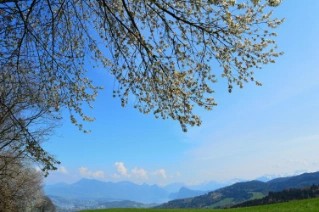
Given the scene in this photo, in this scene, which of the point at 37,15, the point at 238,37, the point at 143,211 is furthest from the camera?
the point at 143,211

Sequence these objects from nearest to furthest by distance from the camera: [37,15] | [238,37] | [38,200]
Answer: [238,37], [37,15], [38,200]

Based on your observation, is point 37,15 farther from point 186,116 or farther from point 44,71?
point 186,116

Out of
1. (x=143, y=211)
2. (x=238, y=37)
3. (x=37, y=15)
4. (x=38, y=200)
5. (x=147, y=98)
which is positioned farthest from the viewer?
(x=38, y=200)

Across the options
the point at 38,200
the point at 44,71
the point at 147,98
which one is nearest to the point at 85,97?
the point at 44,71

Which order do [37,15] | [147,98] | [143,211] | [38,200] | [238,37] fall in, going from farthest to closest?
[38,200], [143,211], [37,15], [147,98], [238,37]

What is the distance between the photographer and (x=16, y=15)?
1268cm

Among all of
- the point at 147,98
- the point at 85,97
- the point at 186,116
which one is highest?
the point at 85,97

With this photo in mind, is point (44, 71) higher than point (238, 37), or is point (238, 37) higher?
point (44, 71)

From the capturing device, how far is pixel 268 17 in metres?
11.2

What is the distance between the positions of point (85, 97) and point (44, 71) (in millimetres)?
1621

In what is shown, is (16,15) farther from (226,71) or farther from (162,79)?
(226,71)

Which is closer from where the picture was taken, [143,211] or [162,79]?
[162,79]

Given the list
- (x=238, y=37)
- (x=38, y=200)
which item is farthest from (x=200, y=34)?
(x=38, y=200)

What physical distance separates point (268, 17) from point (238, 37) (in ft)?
3.51
